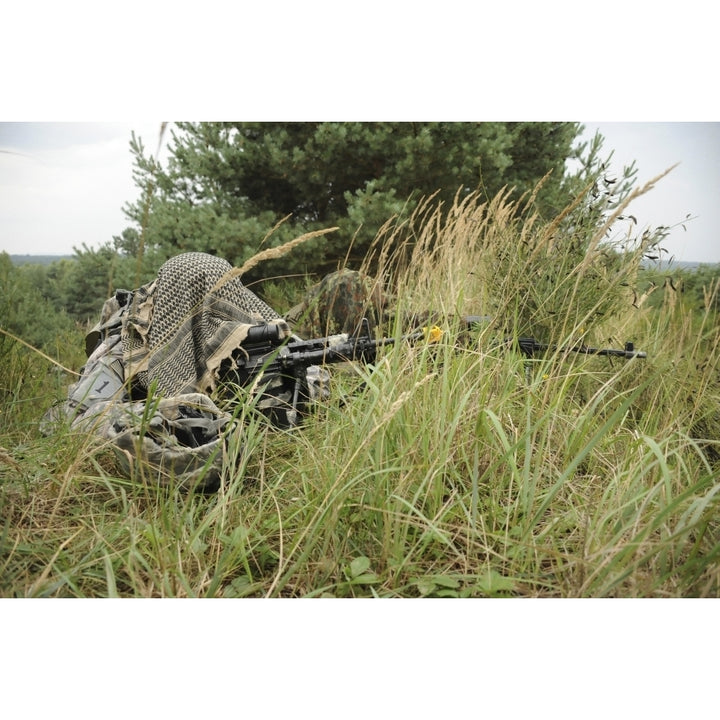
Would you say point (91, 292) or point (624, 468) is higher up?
point (91, 292)

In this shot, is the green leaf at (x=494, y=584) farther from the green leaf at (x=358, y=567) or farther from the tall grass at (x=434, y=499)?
the green leaf at (x=358, y=567)

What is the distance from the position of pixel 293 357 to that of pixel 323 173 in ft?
6.35

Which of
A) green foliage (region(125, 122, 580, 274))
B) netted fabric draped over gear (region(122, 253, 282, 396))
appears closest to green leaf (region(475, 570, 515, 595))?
netted fabric draped over gear (region(122, 253, 282, 396))

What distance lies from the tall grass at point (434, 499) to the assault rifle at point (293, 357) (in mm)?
98

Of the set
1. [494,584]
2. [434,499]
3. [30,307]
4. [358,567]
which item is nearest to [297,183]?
[30,307]

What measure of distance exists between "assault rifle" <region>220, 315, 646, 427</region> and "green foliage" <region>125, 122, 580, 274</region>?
1.41 m

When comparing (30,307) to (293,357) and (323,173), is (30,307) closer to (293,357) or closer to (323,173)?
(293,357)

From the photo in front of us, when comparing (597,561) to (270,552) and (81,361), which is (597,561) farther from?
(81,361)

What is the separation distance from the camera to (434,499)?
4.82ft

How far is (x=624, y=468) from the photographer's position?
1682 mm

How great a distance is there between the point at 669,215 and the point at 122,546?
6.72ft

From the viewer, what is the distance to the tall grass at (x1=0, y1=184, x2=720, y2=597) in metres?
1.31

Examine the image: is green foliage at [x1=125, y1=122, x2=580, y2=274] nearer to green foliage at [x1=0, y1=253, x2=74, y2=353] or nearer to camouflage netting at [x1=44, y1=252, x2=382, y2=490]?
green foliage at [x1=0, y1=253, x2=74, y2=353]
